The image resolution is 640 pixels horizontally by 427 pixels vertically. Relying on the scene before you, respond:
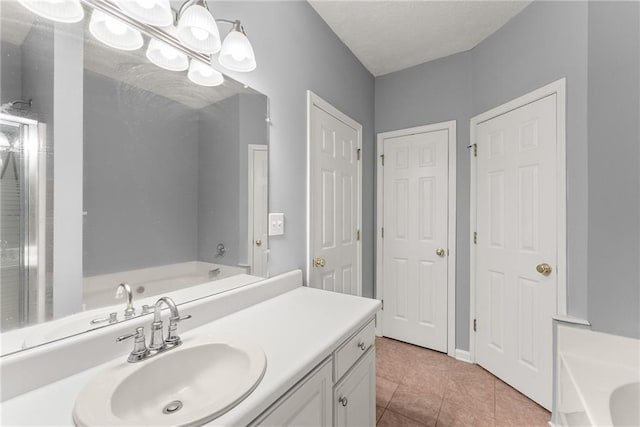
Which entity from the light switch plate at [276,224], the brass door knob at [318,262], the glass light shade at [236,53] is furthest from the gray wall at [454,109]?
the glass light shade at [236,53]

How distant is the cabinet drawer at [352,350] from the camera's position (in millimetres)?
999

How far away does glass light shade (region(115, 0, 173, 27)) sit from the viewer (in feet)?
2.87

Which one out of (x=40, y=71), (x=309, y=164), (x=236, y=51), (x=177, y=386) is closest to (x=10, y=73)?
(x=40, y=71)

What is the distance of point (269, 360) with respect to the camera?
79cm

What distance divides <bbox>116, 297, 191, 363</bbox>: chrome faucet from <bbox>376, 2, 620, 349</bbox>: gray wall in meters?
1.96

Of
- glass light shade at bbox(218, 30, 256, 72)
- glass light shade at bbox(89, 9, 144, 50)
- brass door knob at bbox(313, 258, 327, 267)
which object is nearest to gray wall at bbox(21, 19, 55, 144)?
glass light shade at bbox(89, 9, 144, 50)

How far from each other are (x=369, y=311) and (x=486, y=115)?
6.08ft

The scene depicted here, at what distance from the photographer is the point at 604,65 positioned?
1363 millimetres

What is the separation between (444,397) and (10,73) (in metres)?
2.56

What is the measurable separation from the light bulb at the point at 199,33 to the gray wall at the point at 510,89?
75.6 inches

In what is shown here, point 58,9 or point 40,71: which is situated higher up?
point 58,9

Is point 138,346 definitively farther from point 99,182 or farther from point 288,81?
point 288,81

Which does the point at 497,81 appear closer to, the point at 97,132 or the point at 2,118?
the point at 97,132

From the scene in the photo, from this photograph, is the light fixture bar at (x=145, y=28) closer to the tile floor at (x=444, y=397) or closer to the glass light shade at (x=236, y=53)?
the glass light shade at (x=236, y=53)
